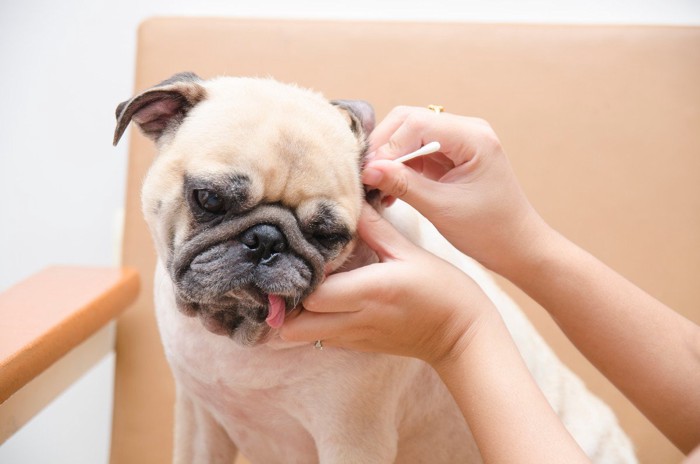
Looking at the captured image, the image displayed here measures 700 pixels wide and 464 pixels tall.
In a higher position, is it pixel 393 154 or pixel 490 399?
pixel 393 154

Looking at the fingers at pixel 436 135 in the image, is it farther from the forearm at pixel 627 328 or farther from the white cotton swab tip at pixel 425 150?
the forearm at pixel 627 328

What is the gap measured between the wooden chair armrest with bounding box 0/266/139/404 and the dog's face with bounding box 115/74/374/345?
10.9 inches

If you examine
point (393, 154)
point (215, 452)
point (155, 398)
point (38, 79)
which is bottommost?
point (155, 398)

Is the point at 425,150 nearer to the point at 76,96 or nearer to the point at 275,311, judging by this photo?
the point at 275,311

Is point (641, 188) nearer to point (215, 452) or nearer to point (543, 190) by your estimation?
point (543, 190)

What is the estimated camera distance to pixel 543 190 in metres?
1.73

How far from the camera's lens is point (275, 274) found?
94cm

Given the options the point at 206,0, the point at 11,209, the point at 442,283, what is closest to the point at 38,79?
the point at 11,209

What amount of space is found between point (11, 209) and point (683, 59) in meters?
1.87

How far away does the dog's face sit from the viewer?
942 millimetres

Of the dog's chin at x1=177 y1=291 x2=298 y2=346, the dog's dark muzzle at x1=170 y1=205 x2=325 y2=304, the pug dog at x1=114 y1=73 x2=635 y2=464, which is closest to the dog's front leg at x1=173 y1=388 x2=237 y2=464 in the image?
the pug dog at x1=114 y1=73 x2=635 y2=464

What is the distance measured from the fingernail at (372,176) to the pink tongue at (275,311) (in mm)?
191

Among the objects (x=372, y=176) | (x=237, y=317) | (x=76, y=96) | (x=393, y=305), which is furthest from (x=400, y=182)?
(x=76, y=96)

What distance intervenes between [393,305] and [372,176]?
17 cm
